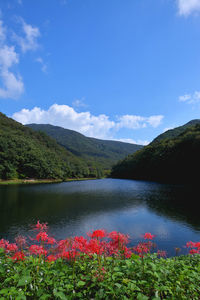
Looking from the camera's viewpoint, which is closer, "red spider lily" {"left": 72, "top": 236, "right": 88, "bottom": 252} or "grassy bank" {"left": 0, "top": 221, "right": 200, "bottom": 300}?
"grassy bank" {"left": 0, "top": 221, "right": 200, "bottom": 300}

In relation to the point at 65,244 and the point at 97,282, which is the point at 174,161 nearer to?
the point at 65,244

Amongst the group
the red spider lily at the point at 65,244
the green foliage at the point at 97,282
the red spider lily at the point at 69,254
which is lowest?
the green foliage at the point at 97,282

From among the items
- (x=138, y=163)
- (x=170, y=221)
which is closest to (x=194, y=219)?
(x=170, y=221)

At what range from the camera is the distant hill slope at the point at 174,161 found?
73625 millimetres

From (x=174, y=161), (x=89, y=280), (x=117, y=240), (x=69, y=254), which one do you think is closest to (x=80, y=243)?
(x=69, y=254)

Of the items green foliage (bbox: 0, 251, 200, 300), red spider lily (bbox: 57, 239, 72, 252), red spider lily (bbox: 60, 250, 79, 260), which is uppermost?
red spider lily (bbox: 57, 239, 72, 252)

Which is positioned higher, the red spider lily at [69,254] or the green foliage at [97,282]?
the red spider lily at [69,254]

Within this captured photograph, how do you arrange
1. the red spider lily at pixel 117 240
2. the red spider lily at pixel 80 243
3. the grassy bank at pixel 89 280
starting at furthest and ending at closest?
the red spider lily at pixel 117 240 < the red spider lily at pixel 80 243 < the grassy bank at pixel 89 280

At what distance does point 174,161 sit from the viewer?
84.9 metres

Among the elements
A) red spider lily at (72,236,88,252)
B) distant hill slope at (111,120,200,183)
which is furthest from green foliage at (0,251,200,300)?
distant hill slope at (111,120,200,183)

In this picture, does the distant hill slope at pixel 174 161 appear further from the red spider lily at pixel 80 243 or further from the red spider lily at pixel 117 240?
the red spider lily at pixel 80 243

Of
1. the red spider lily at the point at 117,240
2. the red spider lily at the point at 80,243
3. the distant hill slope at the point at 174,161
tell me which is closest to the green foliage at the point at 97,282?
the red spider lily at the point at 80,243

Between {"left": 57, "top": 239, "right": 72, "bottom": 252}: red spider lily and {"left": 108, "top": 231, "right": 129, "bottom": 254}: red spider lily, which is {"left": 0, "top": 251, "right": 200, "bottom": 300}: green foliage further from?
{"left": 108, "top": 231, "right": 129, "bottom": 254}: red spider lily

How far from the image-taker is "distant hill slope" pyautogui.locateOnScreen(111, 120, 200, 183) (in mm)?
73625
